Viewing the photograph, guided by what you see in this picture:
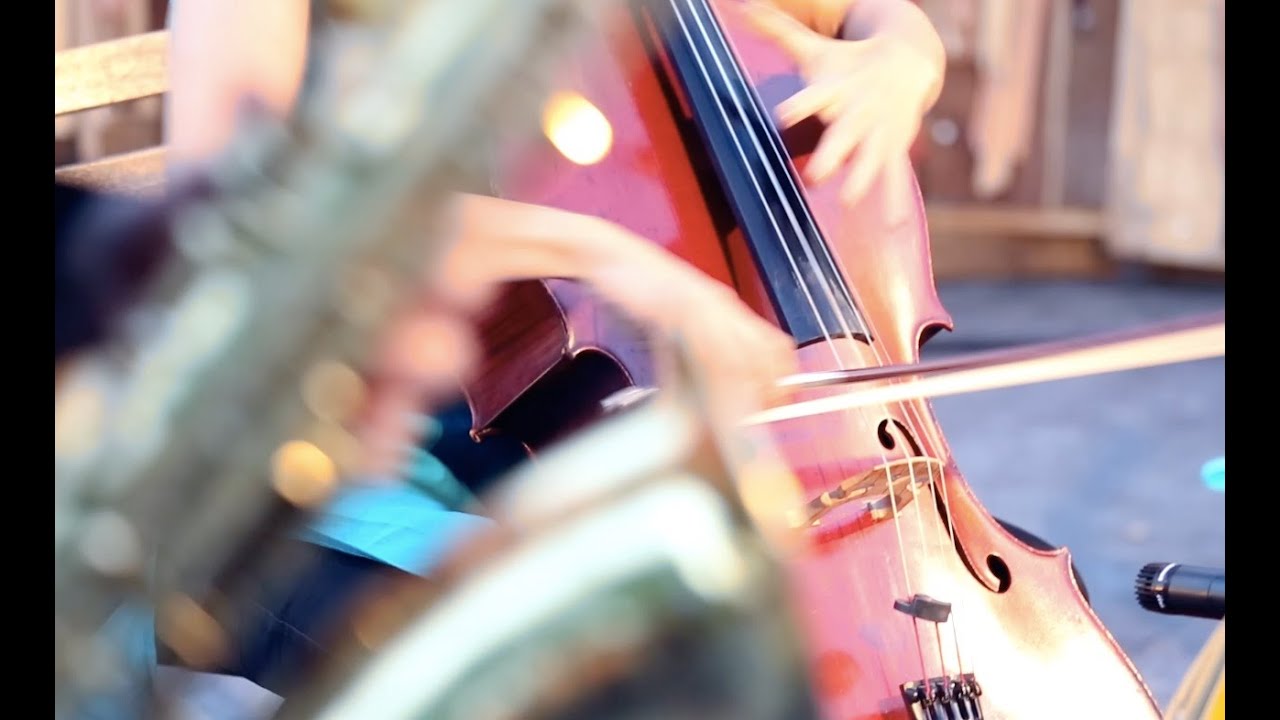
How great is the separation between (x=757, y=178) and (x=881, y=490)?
0.60ft

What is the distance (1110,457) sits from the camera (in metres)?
1.83

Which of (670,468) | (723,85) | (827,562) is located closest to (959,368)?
(827,562)

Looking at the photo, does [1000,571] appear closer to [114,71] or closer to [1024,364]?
[1024,364]

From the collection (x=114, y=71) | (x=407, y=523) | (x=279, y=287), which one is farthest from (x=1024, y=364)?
(x=114, y=71)

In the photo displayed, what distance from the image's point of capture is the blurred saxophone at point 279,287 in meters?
0.18

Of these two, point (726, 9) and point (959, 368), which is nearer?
point (959, 368)

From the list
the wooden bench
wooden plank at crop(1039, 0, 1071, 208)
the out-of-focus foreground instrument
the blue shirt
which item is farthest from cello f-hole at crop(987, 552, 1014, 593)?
wooden plank at crop(1039, 0, 1071, 208)

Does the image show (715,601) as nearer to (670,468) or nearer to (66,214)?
(670,468)

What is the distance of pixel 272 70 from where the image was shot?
1.32 feet

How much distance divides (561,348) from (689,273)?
0.40ft

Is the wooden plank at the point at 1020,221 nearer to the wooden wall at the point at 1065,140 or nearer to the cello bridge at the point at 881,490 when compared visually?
the wooden wall at the point at 1065,140

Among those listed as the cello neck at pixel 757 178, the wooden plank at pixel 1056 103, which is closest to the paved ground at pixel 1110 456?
the wooden plank at pixel 1056 103
